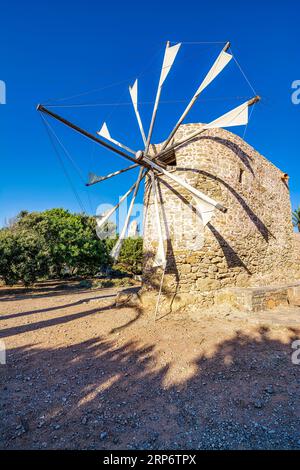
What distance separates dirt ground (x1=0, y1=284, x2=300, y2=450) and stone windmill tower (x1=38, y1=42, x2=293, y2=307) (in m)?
1.63

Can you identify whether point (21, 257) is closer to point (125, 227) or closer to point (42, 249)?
point (42, 249)

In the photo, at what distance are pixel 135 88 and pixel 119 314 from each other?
27.6ft

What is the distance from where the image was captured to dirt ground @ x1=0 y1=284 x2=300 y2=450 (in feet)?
8.47

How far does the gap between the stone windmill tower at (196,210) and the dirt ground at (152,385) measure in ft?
5.35

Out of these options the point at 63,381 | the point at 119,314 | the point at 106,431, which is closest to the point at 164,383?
the point at 106,431

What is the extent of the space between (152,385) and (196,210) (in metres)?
5.33

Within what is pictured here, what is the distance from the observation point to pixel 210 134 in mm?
8203

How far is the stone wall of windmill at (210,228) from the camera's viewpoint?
24.6 feet

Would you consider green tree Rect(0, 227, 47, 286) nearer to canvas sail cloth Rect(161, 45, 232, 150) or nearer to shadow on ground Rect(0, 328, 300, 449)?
shadow on ground Rect(0, 328, 300, 449)

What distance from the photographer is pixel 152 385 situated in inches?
144

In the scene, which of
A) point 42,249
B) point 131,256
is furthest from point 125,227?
point 131,256

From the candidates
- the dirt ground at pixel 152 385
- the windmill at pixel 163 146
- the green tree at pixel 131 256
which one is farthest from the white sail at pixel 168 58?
the green tree at pixel 131 256
